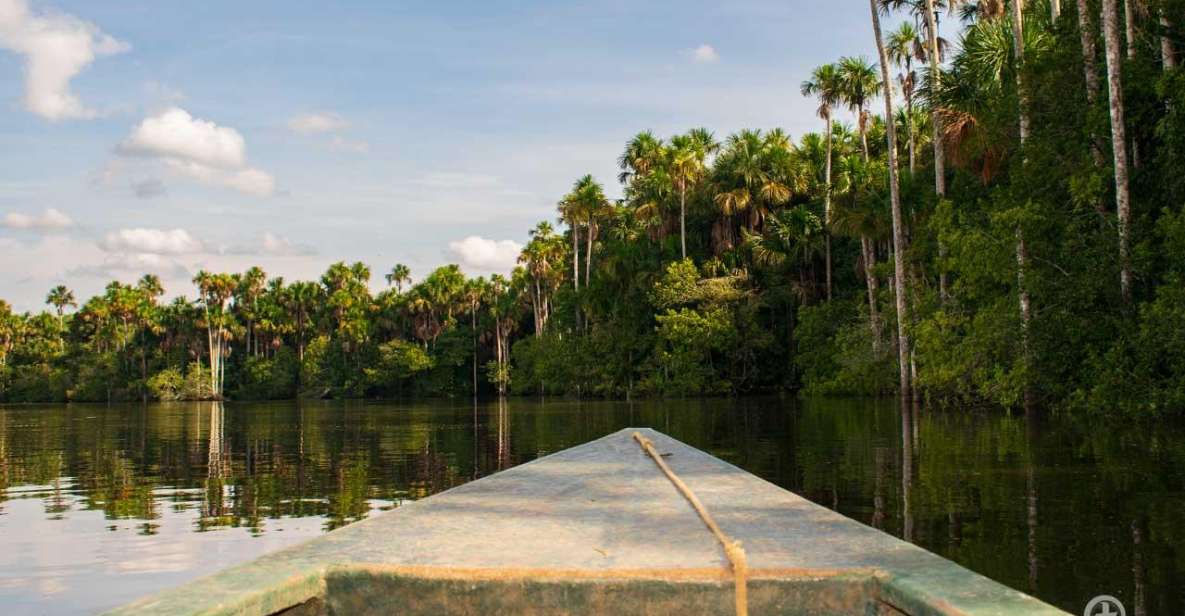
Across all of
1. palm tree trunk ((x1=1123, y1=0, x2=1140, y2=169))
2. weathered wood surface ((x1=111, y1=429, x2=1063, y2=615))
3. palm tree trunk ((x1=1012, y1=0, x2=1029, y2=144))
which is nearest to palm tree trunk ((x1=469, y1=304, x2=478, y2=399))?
palm tree trunk ((x1=1012, y1=0, x2=1029, y2=144))

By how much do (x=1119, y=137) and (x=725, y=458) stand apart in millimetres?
11760

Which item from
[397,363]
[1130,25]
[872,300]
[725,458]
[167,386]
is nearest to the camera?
[725,458]

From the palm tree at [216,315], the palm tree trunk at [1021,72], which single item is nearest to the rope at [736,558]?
the palm tree trunk at [1021,72]

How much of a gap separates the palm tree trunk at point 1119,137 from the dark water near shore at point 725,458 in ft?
11.8

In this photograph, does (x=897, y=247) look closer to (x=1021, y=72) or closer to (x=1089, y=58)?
(x=1021, y=72)

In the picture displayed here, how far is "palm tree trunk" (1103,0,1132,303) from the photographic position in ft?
68.4

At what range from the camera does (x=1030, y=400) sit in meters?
27.9

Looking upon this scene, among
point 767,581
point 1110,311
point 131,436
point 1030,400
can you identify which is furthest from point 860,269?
point 767,581

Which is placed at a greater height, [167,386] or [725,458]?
[167,386]

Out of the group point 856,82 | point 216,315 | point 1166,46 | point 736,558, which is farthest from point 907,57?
point 216,315

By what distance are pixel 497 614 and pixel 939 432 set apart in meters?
19.7

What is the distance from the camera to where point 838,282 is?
53.8m

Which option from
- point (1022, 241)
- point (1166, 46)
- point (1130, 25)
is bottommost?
point (1022, 241)

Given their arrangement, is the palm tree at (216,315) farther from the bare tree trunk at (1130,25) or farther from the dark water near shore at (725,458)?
the bare tree trunk at (1130,25)
